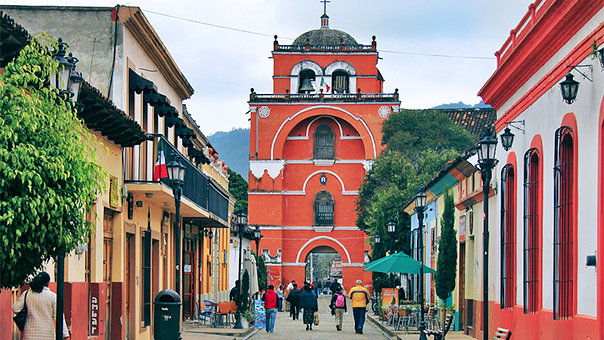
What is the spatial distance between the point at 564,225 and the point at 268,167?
39575mm

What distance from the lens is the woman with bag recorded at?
9508 millimetres

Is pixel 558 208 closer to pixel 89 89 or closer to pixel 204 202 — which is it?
pixel 89 89

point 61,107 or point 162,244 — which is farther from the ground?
point 61,107

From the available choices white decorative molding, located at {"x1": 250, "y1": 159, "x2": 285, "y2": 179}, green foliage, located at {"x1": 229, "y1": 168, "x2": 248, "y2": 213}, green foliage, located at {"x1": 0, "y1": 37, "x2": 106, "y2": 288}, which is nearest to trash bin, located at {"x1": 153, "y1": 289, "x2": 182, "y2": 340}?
green foliage, located at {"x1": 0, "y1": 37, "x2": 106, "y2": 288}

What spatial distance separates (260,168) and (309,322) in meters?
25.9

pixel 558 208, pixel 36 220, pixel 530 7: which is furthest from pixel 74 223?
pixel 530 7

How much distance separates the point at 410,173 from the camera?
38594 mm

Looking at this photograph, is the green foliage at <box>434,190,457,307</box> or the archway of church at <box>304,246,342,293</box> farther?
the archway of church at <box>304,246,342,293</box>

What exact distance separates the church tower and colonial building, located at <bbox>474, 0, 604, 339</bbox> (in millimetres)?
32799

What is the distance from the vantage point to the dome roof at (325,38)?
53406mm

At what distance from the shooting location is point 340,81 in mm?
52406

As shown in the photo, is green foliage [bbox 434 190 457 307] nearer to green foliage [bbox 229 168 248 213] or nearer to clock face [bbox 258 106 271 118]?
clock face [bbox 258 106 271 118]

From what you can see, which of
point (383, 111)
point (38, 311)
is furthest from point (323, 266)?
point (38, 311)

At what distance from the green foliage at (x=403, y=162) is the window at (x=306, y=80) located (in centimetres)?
851
